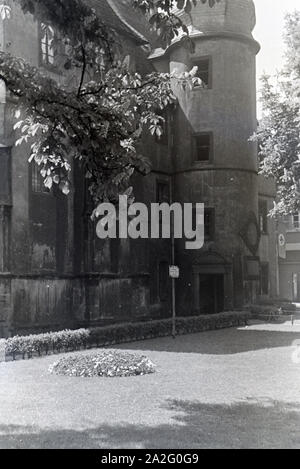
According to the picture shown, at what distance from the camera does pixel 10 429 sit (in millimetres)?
8961

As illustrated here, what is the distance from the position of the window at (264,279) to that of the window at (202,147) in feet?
26.9

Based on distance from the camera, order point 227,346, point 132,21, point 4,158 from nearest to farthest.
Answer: point 227,346, point 4,158, point 132,21

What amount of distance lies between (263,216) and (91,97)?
96.1ft

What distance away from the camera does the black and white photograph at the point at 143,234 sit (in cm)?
841

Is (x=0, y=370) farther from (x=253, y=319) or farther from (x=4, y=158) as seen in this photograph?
(x=253, y=319)

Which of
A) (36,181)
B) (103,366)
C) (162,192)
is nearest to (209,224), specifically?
(162,192)

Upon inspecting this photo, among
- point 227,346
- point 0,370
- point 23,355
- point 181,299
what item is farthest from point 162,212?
point 0,370

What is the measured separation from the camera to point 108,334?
20.7 metres

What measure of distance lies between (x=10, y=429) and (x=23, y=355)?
8.56m

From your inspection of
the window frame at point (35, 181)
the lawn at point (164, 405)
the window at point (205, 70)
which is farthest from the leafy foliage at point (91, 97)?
the window at point (205, 70)

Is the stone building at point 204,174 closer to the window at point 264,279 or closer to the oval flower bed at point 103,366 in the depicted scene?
the window at point 264,279

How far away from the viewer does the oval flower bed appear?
46.2ft

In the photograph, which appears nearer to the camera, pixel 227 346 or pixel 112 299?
pixel 227 346

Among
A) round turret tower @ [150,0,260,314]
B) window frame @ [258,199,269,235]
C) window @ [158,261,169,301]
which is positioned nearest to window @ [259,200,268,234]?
window frame @ [258,199,269,235]
